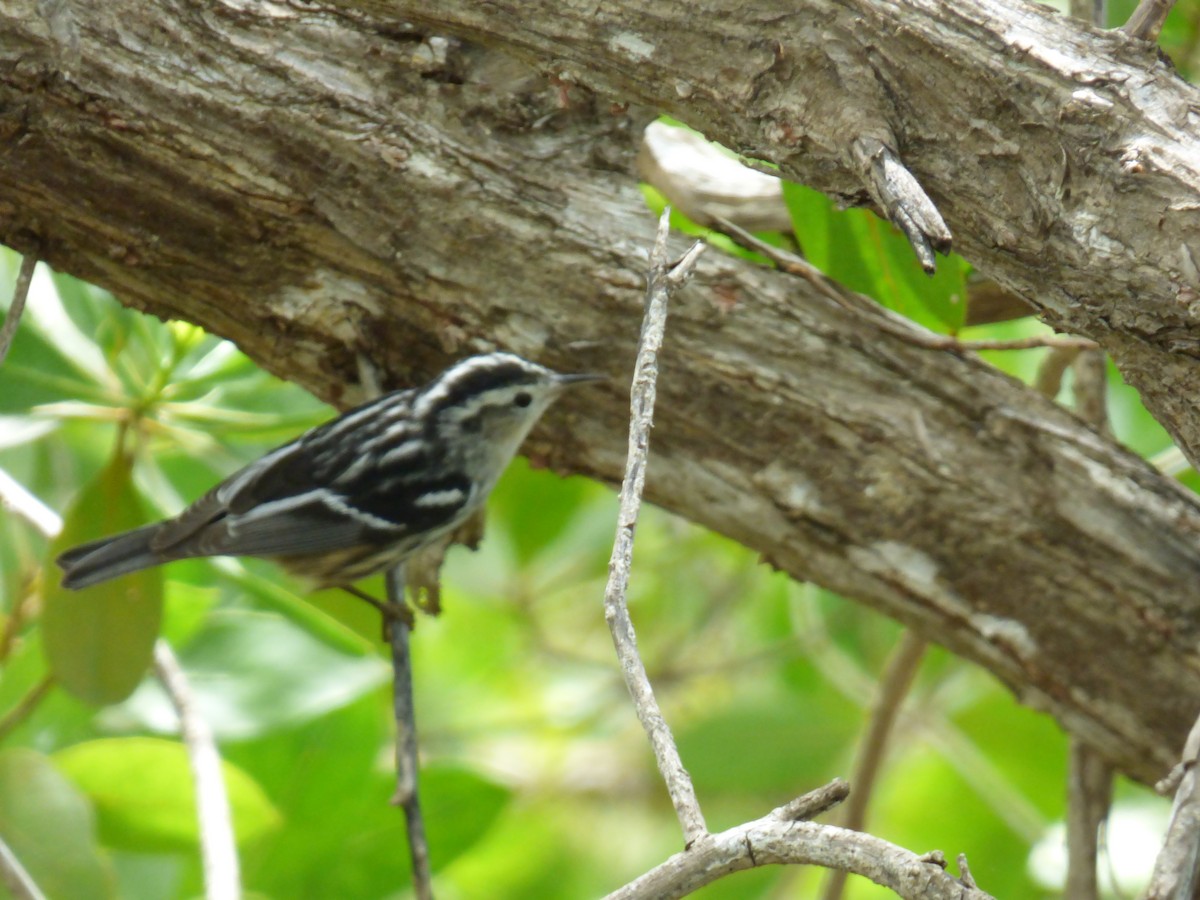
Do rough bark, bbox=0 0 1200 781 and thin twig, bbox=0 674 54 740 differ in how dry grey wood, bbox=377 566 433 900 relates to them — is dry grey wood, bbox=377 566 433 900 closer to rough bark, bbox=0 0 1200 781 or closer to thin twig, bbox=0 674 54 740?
rough bark, bbox=0 0 1200 781

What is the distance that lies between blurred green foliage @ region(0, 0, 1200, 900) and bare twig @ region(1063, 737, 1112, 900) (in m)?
0.82

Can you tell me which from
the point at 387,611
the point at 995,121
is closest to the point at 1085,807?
the point at 387,611

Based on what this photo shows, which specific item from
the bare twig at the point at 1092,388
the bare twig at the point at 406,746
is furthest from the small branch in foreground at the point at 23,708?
the bare twig at the point at 1092,388

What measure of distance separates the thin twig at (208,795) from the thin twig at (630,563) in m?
1.38

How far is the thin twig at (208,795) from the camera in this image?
2.76 metres

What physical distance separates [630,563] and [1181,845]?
113 centimetres

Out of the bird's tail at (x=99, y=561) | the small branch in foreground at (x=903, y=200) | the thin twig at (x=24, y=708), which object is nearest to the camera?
the small branch in foreground at (x=903, y=200)

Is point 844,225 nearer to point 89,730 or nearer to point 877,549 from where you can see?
point 877,549

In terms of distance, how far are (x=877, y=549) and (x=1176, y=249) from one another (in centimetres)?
107

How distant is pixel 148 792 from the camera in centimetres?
314

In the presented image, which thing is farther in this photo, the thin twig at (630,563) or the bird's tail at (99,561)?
the bird's tail at (99,561)

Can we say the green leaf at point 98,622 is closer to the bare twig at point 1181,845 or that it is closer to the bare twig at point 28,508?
the bare twig at point 28,508

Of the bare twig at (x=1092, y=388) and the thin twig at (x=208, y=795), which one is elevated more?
the bare twig at (x=1092, y=388)

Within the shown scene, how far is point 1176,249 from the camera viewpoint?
6.53 ft
